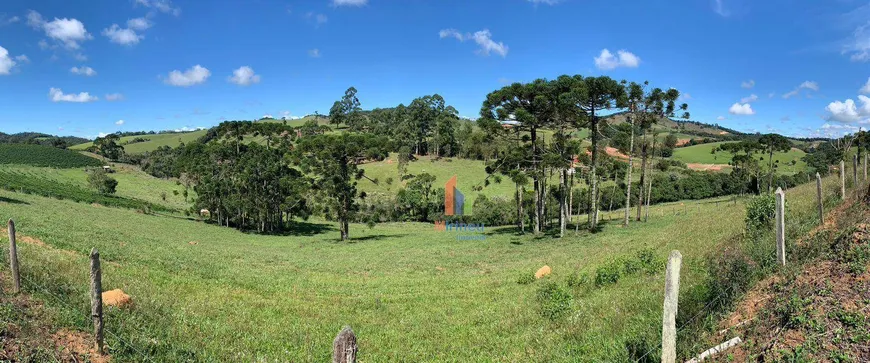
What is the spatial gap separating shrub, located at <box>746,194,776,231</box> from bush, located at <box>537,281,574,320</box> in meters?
5.86

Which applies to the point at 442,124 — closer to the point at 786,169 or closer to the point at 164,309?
the point at 786,169

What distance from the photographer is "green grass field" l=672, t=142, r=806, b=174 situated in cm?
9288

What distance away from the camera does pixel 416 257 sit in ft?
86.4

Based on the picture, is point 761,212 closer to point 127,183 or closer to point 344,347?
point 344,347

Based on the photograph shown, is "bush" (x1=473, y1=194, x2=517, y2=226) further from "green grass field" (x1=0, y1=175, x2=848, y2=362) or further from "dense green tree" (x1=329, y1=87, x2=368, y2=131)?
"dense green tree" (x1=329, y1=87, x2=368, y2=131)

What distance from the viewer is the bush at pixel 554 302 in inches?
400

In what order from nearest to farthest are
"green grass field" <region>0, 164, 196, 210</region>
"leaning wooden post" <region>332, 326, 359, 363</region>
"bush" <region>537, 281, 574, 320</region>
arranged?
"leaning wooden post" <region>332, 326, 359, 363</region>, "bush" <region>537, 281, 574, 320</region>, "green grass field" <region>0, 164, 196, 210</region>

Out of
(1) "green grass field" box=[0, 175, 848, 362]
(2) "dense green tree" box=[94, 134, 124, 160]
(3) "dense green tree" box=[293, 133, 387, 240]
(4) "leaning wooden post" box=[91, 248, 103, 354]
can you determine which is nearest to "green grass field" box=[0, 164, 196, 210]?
(3) "dense green tree" box=[293, 133, 387, 240]

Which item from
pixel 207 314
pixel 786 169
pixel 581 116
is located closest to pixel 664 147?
pixel 581 116

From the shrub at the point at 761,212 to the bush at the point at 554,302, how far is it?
231 inches

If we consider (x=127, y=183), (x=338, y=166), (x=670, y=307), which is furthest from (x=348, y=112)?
(x=670, y=307)

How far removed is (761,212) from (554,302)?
23.2ft

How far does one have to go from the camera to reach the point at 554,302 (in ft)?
34.6

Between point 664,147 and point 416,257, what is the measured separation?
36875 millimetres
